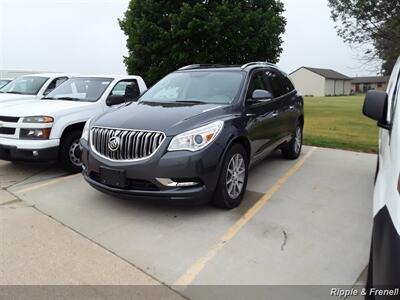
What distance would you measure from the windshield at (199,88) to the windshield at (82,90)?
5.82 ft

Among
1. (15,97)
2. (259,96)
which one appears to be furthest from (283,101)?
(15,97)

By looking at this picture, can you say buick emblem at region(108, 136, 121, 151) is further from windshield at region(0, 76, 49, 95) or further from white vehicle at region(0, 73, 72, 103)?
windshield at region(0, 76, 49, 95)

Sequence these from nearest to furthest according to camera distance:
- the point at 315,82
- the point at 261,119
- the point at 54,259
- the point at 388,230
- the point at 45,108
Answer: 1. the point at 388,230
2. the point at 54,259
3. the point at 261,119
4. the point at 45,108
5. the point at 315,82

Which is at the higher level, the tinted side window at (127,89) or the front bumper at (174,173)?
the tinted side window at (127,89)

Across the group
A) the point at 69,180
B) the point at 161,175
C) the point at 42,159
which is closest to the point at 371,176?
the point at 161,175

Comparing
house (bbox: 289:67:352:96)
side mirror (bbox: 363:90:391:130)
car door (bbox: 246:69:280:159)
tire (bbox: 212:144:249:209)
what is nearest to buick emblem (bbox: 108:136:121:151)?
tire (bbox: 212:144:249:209)

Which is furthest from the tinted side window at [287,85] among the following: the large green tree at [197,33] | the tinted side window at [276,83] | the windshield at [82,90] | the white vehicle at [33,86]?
the large green tree at [197,33]

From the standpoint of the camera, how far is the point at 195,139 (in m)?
3.94

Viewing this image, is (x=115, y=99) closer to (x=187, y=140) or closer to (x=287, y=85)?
(x=187, y=140)

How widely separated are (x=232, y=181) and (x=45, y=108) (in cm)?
358

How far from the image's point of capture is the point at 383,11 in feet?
55.8

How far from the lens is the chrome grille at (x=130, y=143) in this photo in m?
3.91

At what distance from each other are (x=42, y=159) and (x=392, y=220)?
5159 mm

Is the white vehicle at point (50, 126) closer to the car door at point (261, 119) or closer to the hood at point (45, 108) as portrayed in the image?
the hood at point (45, 108)
